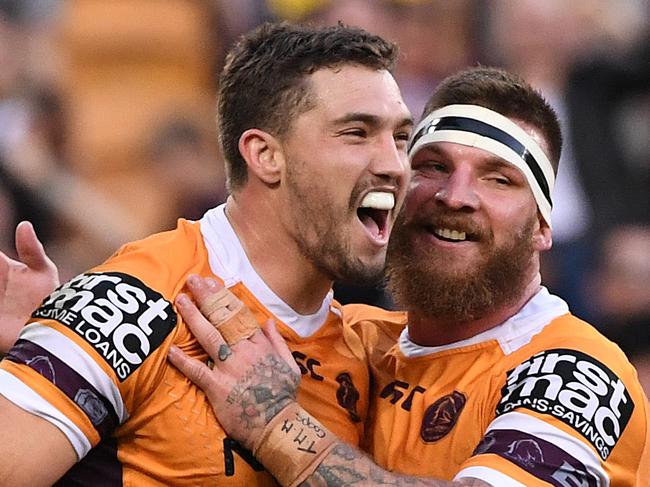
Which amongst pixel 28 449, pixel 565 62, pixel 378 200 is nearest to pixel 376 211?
pixel 378 200

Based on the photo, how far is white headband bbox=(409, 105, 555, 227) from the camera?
13.7 feet

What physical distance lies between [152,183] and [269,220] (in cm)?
405

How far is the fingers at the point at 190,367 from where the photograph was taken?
11.9ft

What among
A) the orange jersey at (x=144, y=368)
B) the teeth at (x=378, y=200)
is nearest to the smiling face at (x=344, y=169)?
the teeth at (x=378, y=200)

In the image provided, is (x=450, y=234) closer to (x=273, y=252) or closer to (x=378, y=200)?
(x=378, y=200)

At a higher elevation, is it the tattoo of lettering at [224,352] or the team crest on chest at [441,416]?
the tattoo of lettering at [224,352]

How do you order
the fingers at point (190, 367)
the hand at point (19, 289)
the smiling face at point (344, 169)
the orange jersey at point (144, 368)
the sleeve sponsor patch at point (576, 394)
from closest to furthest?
1. the orange jersey at point (144, 368)
2. the fingers at point (190, 367)
3. the sleeve sponsor patch at point (576, 394)
4. the smiling face at point (344, 169)
5. the hand at point (19, 289)

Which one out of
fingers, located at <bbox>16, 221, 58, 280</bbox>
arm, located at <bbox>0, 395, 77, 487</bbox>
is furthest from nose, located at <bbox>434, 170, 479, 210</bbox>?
arm, located at <bbox>0, 395, 77, 487</bbox>

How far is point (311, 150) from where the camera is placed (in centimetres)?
385

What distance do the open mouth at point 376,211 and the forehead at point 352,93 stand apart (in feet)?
0.74

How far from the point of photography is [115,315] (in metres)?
3.50

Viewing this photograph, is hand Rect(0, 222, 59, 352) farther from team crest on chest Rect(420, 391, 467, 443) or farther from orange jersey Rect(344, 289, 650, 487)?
team crest on chest Rect(420, 391, 467, 443)

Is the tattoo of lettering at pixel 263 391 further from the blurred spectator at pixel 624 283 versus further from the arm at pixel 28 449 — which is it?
the blurred spectator at pixel 624 283

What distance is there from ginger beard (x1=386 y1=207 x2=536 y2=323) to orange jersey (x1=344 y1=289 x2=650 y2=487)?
0.11m
